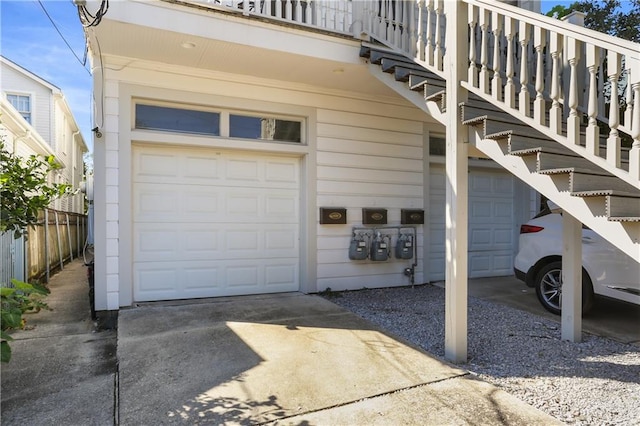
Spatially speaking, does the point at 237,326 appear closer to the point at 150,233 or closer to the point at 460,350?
the point at 150,233

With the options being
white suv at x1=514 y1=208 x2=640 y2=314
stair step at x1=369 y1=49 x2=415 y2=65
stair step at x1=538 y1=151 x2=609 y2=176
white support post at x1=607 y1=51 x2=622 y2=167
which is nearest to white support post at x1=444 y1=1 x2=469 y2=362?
stair step at x1=538 y1=151 x2=609 y2=176

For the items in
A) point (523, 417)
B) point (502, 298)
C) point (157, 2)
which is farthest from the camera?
point (502, 298)

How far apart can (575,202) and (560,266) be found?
2.52 meters

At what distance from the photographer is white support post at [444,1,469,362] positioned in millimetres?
3143

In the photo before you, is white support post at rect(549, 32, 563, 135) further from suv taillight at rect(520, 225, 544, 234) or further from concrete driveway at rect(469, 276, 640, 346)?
suv taillight at rect(520, 225, 544, 234)

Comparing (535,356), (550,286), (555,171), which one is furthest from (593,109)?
(550,286)

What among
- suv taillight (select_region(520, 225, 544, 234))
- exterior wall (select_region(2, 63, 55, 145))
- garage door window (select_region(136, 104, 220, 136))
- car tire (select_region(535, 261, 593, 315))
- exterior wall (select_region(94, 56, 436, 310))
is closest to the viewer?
exterior wall (select_region(94, 56, 436, 310))

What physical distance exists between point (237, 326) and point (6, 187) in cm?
241

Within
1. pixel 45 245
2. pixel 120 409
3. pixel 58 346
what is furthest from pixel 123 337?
pixel 45 245

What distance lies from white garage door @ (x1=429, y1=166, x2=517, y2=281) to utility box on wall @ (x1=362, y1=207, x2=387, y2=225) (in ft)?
3.39

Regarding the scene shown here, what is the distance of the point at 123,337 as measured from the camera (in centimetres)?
353

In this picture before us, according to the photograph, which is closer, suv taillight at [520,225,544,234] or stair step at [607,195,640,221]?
stair step at [607,195,640,221]

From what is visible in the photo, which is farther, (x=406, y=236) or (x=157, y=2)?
(x=406, y=236)

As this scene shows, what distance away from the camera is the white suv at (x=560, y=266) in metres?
4.07
